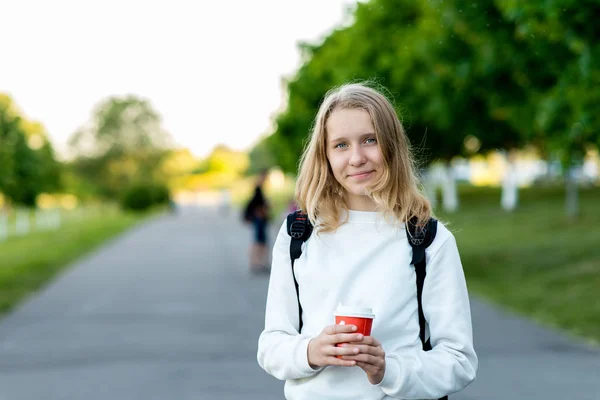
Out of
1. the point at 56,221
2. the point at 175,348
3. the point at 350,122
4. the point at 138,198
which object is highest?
the point at 350,122

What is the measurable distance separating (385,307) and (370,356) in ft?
0.65

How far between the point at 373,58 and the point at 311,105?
13.3ft

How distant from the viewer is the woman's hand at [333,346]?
6.98ft

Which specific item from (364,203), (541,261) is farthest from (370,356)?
(541,261)

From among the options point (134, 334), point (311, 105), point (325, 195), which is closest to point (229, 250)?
point (311, 105)

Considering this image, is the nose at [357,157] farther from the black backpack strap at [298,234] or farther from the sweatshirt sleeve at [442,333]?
the sweatshirt sleeve at [442,333]

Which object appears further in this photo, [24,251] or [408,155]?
[24,251]

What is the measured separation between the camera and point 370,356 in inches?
85.7

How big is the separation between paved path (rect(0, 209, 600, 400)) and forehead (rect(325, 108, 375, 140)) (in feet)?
16.3

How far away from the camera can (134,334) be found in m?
10.5

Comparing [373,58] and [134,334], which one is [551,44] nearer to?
[134,334]

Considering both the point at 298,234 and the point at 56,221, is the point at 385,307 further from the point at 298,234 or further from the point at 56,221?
the point at 56,221

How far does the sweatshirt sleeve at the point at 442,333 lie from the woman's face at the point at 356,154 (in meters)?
0.25

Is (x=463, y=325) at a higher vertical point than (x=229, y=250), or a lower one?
higher
